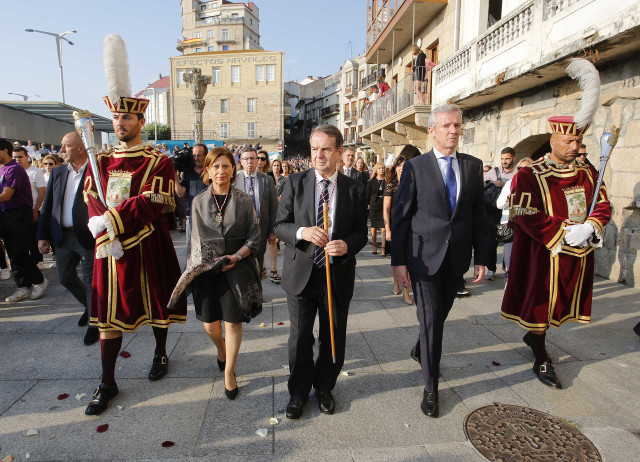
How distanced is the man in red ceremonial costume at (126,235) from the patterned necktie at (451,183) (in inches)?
85.0

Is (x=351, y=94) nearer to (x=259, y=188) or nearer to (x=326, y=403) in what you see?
(x=259, y=188)

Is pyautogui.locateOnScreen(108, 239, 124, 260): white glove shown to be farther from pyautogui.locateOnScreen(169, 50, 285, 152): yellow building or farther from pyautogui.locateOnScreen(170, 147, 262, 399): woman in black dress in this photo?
pyautogui.locateOnScreen(169, 50, 285, 152): yellow building

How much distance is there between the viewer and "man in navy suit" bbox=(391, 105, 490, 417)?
2990 millimetres

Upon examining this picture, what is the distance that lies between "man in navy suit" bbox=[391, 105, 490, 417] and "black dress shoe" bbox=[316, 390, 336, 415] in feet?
A: 2.17

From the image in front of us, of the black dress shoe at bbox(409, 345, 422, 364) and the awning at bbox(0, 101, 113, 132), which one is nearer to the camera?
the black dress shoe at bbox(409, 345, 422, 364)

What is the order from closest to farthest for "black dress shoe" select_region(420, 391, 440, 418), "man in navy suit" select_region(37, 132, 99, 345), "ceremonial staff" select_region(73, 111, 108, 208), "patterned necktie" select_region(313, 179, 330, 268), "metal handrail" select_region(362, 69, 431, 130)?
"patterned necktie" select_region(313, 179, 330, 268), "black dress shoe" select_region(420, 391, 440, 418), "ceremonial staff" select_region(73, 111, 108, 208), "man in navy suit" select_region(37, 132, 99, 345), "metal handrail" select_region(362, 69, 431, 130)

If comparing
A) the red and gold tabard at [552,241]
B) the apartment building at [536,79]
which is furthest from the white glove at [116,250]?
the apartment building at [536,79]

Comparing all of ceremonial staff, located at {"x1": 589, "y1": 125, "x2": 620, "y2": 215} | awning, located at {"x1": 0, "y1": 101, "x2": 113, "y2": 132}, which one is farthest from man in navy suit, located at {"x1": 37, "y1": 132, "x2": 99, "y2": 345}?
awning, located at {"x1": 0, "y1": 101, "x2": 113, "y2": 132}

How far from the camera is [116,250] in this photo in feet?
9.70

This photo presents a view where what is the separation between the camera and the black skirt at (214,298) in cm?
304

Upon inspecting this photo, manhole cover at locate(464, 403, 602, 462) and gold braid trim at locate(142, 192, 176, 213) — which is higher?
gold braid trim at locate(142, 192, 176, 213)

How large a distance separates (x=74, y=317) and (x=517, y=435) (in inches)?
185

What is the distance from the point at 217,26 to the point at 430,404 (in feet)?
252

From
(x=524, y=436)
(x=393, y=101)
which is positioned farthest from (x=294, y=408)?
(x=393, y=101)
